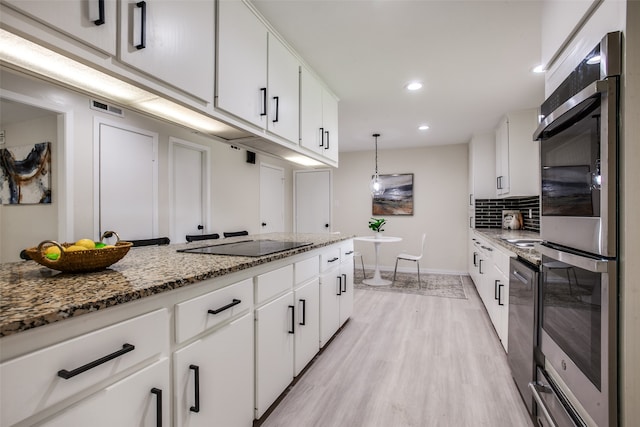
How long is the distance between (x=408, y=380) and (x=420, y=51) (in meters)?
2.40

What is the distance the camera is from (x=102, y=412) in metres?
0.79

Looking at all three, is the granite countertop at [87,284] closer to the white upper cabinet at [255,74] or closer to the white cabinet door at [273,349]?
the white cabinet door at [273,349]

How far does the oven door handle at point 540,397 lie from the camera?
1.32m

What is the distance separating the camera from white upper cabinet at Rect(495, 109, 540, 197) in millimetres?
3553

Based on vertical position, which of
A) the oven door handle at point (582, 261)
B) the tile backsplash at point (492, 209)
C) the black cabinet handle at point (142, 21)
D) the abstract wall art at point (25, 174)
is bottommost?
the oven door handle at point (582, 261)

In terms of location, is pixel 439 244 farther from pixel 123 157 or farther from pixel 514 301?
pixel 123 157

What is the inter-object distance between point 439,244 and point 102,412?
5661 millimetres

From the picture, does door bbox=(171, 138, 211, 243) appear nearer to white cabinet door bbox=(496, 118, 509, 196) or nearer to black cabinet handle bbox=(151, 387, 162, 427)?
black cabinet handle bbox=(151, 387, 162, 427)

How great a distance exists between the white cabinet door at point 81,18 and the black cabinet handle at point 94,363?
97cm

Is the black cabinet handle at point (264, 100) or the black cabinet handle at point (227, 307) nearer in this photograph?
the black cabinet handle at point (227, 307)

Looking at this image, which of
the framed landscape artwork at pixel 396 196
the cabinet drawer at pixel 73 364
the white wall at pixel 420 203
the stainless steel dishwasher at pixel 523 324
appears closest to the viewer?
the cabinet drawer at pixel 73 364

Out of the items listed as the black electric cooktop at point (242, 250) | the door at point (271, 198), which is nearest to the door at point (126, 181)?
the black electric cooktop at point (242, 250)

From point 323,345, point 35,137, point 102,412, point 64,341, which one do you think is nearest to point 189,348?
point 102,412

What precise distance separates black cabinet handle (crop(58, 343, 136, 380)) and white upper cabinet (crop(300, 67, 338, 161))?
1.93 meters
